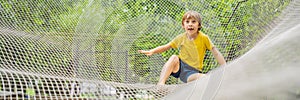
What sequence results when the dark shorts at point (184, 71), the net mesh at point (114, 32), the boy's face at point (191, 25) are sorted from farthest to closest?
1. the boy's face at point (191, 25)
2. the dark shorts at point (184, 71)
3. the net mesh at point (114, 32)

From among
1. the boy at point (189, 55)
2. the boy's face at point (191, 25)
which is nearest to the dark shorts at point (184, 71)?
the boy at point (189, 55)

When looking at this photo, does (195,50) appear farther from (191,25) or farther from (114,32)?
(114,32)

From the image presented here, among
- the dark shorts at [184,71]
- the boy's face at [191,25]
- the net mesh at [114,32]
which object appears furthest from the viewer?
the boy's face at [191,25]

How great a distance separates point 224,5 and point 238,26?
0.48 feet

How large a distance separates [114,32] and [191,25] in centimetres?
36

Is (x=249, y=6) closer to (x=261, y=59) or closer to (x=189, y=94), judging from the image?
(x=189, y=94)

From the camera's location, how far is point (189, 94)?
422 mm

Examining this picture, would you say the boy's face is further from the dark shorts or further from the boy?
the dark shorts

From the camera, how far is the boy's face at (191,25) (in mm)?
1289

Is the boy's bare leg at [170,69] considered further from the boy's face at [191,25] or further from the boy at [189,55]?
the boy's face at [191,25]

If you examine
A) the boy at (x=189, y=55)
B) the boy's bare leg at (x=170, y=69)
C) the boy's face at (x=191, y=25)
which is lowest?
the boy's bare leg at (x=170, y=69)

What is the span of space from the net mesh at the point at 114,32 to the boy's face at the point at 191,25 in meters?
0.08

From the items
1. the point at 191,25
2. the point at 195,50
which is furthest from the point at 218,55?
the point at 191,25

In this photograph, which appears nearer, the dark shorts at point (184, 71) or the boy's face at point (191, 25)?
the dark shorts at point (184, 71)
